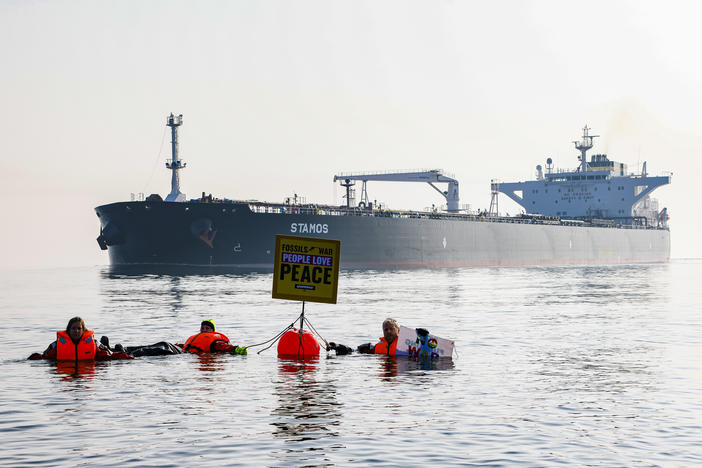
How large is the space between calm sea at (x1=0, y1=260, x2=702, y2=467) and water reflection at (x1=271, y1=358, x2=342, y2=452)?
4cm

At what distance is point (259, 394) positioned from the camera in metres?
13.9

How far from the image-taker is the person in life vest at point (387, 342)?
18.2m

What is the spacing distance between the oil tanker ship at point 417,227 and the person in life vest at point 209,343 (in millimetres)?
43755

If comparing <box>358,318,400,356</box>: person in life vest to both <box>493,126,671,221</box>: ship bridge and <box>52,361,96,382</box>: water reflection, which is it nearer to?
<box>52,361,96,382</box>: water reflection

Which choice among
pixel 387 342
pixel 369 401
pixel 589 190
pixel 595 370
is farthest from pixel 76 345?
pixel 589 190

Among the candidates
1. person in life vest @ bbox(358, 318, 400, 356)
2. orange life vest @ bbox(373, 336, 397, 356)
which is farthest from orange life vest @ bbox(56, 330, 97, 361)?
orange life vest @ bbox(373, 336, 397, 356)

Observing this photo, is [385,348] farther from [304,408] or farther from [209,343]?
[304,408]

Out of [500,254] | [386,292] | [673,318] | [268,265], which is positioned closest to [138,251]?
[268,265]

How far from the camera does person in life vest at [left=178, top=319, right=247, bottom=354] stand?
19.0 meters

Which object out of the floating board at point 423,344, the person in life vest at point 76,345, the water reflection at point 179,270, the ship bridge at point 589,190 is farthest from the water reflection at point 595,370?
the ship bridge at point 589,190

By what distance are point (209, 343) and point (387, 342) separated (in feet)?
13.8

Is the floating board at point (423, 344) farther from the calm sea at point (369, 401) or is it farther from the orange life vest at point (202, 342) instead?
the orange life vest at point (202, 342)

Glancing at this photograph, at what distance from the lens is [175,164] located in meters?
70.4

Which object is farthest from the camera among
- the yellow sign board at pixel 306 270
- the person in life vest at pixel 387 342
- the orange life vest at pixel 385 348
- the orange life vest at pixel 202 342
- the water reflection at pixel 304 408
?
the orange life vest at pixel 202 342
